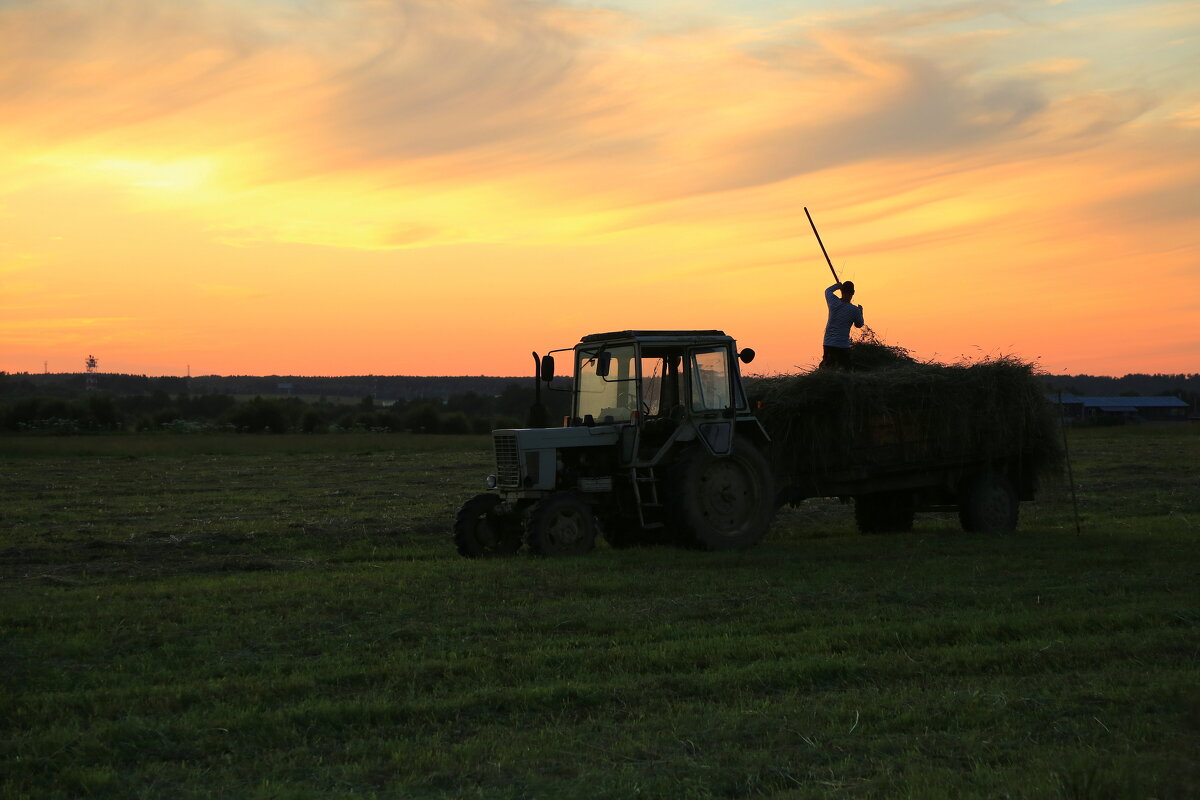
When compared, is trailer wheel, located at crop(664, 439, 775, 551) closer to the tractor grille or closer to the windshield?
the windshield

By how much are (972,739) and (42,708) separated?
5162 millimetres

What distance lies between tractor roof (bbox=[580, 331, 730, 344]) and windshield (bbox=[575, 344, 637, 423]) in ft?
0.39

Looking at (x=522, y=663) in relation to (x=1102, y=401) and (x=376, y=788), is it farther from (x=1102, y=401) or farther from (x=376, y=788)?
(x=1102, y=401)

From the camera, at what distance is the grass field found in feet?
19.5

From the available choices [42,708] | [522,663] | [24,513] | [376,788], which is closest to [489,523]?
[522,663]

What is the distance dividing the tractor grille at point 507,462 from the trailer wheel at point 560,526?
62cm

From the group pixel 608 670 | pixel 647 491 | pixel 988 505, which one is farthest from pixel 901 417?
pixel 608 670

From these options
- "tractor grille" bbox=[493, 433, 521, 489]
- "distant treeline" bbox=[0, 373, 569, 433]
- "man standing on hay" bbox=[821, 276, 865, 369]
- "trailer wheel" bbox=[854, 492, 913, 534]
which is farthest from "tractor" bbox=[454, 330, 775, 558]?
"distant treeline" bbox=[0, 373, 569, 433]

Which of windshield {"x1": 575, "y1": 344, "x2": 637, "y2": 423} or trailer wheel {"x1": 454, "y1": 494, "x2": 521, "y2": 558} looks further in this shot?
windshield {"x1": 575, "y1": 344, "x2": 637, "y2": 423}

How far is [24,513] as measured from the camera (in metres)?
20.4

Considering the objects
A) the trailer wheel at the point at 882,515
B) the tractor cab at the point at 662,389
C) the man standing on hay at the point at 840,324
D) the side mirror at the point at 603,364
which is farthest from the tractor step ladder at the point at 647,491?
the trailer wheel at the point at 882,515

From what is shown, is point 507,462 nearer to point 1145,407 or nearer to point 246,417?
point 246,417

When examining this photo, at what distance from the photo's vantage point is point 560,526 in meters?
14.1

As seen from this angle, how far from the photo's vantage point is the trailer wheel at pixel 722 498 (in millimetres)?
14734
